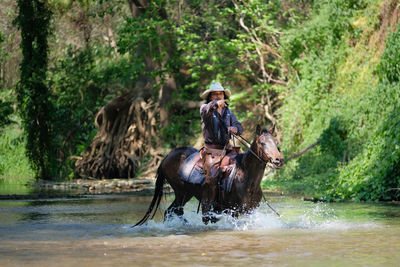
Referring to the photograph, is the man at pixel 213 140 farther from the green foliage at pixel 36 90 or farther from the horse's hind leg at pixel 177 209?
the green foliage at pixel 36 90

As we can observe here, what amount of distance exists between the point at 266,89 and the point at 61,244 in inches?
661

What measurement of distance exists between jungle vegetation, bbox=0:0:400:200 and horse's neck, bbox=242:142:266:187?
440cm

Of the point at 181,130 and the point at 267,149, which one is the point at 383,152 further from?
the point at 181,130

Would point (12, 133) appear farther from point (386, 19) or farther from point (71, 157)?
point (386, 19)

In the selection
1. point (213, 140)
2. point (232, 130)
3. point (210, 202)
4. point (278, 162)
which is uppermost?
point (232, 130)

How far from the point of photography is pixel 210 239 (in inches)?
343

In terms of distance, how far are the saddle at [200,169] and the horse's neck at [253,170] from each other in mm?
254

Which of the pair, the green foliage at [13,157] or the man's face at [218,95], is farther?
the green foliage at [13,157]

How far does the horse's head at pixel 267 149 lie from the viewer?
31.0 ft

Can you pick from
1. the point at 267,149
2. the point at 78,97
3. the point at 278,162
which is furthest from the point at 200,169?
the point at 78,97

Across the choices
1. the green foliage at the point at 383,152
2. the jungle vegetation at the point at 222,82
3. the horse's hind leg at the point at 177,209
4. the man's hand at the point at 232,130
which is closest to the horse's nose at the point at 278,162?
the man's hand at the point at 232,130

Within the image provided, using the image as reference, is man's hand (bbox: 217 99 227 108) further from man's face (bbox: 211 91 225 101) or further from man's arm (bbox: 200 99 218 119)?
man's face (bbox: 211 91 225 101)

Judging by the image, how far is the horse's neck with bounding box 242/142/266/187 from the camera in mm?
9797

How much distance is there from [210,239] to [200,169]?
191 cm
